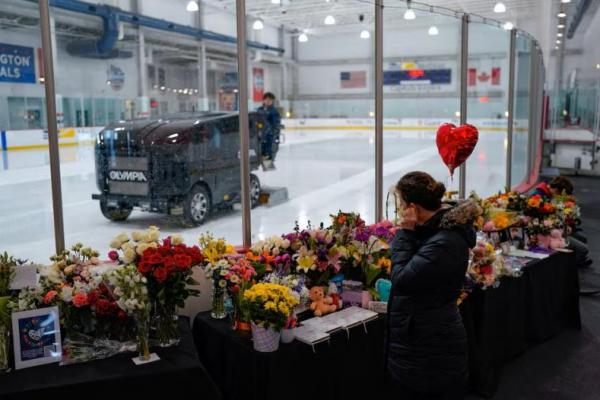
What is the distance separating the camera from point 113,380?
7.22ft

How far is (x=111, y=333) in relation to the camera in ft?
8.16

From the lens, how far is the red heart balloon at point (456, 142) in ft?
12.8

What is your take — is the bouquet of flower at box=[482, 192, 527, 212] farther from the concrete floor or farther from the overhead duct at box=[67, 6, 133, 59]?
the overhead duct at box=[67, 6, 133, 59]

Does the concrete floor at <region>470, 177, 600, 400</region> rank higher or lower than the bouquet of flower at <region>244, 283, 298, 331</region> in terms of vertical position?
lower

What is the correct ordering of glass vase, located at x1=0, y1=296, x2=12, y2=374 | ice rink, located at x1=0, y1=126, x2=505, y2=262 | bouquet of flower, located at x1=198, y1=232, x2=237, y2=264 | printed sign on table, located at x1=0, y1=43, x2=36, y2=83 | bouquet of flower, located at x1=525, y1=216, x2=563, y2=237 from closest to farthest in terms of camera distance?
1. glass vase, located at x1=0, y1=296, x2=12, y2=374
2. bouquet of flower, located at x1=198, y1=232, x2=237, y2=264
3. printed sign on table, located at x1=0, y1=43, x2=36, y2=83
4. bouquet of flower, located at x1=525, y1=216, x2=563, y2=237
5. ice rink, located at x1=0, y1=126, x2=505, y2=262

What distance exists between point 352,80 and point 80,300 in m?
15.4

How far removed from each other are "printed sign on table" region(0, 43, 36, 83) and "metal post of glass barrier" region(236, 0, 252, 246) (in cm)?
122

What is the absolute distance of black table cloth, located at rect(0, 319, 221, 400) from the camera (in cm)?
215

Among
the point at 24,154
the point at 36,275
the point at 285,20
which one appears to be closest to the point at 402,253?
the point at 36,275

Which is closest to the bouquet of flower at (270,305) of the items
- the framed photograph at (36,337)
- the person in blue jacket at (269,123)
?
the framed photograph at (36,337)

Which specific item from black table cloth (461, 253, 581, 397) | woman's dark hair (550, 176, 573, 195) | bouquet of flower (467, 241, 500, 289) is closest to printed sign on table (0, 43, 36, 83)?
bouquet of flower (467, 241, 500, 289)

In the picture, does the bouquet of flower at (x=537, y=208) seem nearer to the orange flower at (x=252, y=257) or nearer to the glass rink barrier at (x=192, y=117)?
the glass rink barrier at (x=192, y=117)

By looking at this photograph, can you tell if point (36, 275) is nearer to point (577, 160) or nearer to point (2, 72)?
point (2, 72)

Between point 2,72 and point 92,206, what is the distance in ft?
9.45
